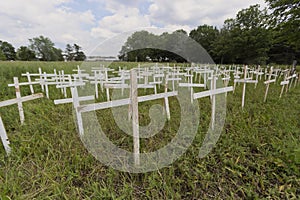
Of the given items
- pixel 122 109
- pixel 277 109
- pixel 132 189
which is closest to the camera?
pixel 132 189

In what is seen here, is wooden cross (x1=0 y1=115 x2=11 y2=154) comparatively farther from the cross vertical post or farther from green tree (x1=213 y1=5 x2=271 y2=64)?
green tree (x1=213 y1=5 x2=271 y2=64)

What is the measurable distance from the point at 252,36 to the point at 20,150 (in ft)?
104

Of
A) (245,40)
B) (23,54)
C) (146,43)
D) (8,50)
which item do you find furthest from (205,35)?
(8,50)

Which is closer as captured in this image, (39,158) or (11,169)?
(11,169)

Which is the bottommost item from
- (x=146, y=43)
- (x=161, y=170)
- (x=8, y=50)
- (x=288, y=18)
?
(x=161, y=170)

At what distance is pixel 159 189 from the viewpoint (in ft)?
5.49

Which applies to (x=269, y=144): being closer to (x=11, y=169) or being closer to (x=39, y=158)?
(x=39, y=158)

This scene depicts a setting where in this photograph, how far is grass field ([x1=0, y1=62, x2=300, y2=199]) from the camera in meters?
1.62

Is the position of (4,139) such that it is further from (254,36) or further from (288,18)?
(254,36)

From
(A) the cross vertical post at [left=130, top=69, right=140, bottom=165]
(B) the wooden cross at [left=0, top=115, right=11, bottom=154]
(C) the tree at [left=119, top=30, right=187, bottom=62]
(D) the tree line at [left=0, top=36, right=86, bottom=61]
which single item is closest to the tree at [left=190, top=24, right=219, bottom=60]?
(C) the tree at [left=119, top=30, right=187, bottom=62]

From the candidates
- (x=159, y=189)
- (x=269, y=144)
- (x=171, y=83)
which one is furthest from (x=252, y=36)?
(x=159, y=189)

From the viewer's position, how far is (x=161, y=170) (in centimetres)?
190

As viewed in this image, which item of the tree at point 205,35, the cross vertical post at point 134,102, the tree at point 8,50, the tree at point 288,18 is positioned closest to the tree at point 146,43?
the cross vertical post at point 134,102

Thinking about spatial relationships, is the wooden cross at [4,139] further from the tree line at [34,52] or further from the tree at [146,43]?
the tree line at [34,52]
